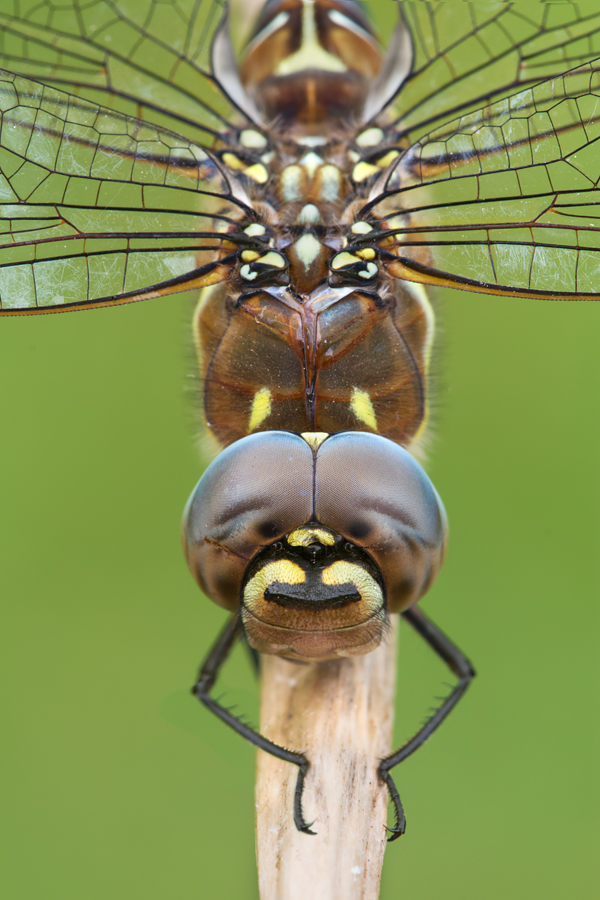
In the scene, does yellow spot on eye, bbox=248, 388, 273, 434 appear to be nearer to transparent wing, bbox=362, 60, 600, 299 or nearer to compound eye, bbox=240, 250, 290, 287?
compound eye, bbox=240, 250, 290, 287

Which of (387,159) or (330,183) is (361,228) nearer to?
(330,183)

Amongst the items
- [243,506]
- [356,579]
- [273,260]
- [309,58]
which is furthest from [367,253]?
[309,58]

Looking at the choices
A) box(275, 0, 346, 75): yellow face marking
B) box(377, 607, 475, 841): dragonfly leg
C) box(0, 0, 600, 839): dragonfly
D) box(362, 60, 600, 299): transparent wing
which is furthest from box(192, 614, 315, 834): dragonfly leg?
box(275, 0, 346, 75): yellow face marking

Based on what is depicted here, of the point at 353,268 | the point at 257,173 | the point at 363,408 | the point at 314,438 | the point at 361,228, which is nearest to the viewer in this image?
the point at 314,438

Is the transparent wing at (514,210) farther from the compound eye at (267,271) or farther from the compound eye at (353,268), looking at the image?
the compound eye at (267,271)

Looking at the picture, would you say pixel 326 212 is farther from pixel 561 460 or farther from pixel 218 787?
pixel 218 787

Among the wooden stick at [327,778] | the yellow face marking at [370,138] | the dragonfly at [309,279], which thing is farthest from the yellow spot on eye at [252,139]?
the wooden stick at [327,778]
